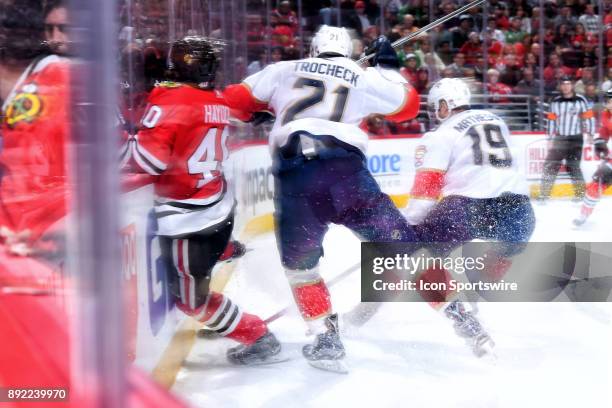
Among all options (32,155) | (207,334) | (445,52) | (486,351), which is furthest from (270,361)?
(445,52)

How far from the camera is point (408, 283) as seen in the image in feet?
5.82

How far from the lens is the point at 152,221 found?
4.46ft

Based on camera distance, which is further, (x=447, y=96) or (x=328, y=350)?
(x=447, y=96)

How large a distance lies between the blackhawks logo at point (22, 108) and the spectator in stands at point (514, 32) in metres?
1.90

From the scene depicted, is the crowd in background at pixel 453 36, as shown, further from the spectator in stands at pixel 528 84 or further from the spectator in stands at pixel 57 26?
the spectator in stands at pixel 57 26

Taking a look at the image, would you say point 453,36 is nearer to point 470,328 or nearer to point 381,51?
point 381,51

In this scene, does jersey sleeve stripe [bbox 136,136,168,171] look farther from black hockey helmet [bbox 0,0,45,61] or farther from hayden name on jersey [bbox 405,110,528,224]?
hayden name on jersey [bbox 405,110,528,224]

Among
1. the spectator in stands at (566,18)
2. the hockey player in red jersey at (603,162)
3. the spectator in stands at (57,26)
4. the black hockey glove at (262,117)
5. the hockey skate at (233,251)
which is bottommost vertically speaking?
the hockey skate at (233,251)

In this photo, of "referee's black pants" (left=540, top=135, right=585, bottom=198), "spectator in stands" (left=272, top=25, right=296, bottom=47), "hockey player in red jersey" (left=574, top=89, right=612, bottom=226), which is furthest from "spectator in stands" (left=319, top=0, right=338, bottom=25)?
"hockey player in red jersey" (left=574, top=89, right=612, bottom=226)

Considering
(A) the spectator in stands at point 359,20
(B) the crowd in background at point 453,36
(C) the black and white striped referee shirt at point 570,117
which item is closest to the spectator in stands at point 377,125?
(B) the crowd in background at point 453,36

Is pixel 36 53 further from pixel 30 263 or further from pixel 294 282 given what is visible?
pixel 294 282

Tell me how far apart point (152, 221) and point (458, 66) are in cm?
123

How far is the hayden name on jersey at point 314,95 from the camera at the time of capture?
180 centimetres

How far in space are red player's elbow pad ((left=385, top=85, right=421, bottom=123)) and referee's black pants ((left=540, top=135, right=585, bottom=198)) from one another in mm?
1258
